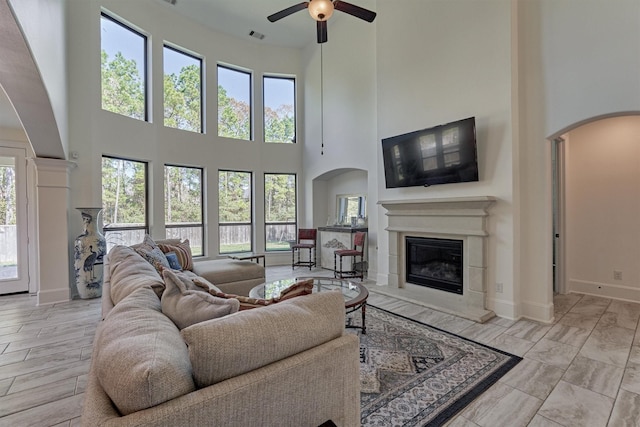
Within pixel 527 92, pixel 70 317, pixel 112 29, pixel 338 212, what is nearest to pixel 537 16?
pixel 527 92

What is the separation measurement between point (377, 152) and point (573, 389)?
3.89 metres

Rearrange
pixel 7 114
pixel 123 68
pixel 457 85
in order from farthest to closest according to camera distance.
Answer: pixel 123 68, pixel 7 114, pixel 457 85

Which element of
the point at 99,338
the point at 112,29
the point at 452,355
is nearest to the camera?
the point at 99,338

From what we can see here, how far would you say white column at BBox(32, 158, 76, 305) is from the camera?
4.07 m

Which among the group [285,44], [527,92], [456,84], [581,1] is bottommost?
[527,92]

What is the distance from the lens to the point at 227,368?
1004mm

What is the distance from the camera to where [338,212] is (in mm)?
7008

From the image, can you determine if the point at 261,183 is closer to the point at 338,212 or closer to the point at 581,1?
the point at 338,212

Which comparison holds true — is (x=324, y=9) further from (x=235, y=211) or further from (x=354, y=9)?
(x=235, y=211)

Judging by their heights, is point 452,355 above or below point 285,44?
below

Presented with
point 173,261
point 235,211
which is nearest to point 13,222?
point 173,261

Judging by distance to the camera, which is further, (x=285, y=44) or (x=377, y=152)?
(x=285, y=44)

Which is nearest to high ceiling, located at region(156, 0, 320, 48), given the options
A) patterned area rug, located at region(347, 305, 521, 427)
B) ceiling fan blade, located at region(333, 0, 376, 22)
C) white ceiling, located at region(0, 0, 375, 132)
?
white ceiling, located at region(0, 0, 375, 132)

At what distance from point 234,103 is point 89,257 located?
168 inches
